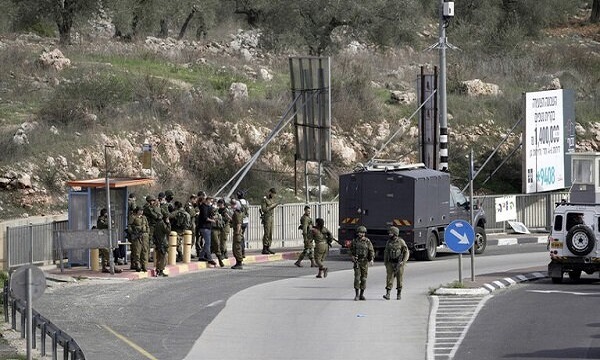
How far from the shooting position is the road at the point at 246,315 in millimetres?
22688

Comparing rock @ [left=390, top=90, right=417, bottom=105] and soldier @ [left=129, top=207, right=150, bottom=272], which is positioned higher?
rock @ [left=390, top=90, right=417, bottom=105]

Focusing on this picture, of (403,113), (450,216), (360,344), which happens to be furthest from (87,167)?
(360,344)

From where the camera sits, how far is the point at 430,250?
3859cm

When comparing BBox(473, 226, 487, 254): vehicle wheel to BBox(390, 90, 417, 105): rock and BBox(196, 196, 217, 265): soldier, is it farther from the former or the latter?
BBox(390, 90, 417, 105): rock

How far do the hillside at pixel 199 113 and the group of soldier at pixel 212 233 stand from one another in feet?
27.6

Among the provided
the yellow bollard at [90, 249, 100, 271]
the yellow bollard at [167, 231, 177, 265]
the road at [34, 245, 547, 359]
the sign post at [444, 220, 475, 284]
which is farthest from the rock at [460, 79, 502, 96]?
the sign post at [444, 220, 475, 284]

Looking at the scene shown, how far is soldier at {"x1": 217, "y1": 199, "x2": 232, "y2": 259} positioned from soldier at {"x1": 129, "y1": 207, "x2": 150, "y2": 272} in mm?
3120

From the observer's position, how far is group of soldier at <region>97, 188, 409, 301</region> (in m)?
29.1

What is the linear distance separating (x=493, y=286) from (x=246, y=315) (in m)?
7.28

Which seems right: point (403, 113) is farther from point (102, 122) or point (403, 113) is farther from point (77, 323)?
point (77, 323)

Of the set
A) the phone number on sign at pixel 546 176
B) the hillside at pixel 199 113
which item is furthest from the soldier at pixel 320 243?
the phone number on sign at pixel 546 176

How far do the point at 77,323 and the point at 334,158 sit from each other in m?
28.4

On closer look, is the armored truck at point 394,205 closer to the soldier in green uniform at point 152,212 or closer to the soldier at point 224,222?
the soldier at point 224,222

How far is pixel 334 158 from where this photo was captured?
5316cm
